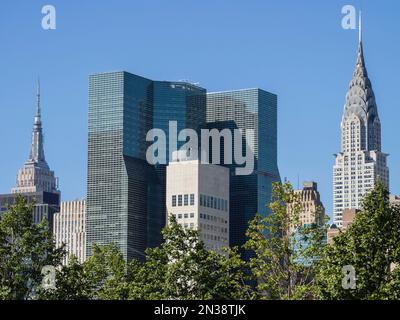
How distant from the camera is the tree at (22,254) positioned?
218ft

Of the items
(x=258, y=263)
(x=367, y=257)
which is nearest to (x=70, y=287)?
(x=258, y=263)

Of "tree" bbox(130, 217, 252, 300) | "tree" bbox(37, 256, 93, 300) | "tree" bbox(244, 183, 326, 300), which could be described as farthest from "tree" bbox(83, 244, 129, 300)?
"tree" bbox(244, 183, 326, 300)

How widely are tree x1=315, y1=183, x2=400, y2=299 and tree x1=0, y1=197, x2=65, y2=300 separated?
17915mm

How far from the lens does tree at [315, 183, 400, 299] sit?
5551cm

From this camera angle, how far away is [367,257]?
58406 mm

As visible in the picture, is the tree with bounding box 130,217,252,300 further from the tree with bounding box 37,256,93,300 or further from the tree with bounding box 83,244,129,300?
the tree with bounding box 37,256,93,300

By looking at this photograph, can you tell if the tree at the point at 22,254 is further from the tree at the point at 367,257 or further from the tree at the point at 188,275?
the tree at the point at 367,257

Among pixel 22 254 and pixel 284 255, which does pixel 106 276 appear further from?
pixel 284 255

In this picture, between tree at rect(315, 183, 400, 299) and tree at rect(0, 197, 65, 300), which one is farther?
tree at rect(0, 197, 65, 300)

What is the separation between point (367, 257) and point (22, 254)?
74.2ft

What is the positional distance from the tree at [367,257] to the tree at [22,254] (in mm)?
17915

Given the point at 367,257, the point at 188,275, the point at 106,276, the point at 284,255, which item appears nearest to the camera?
the point at 367,257
